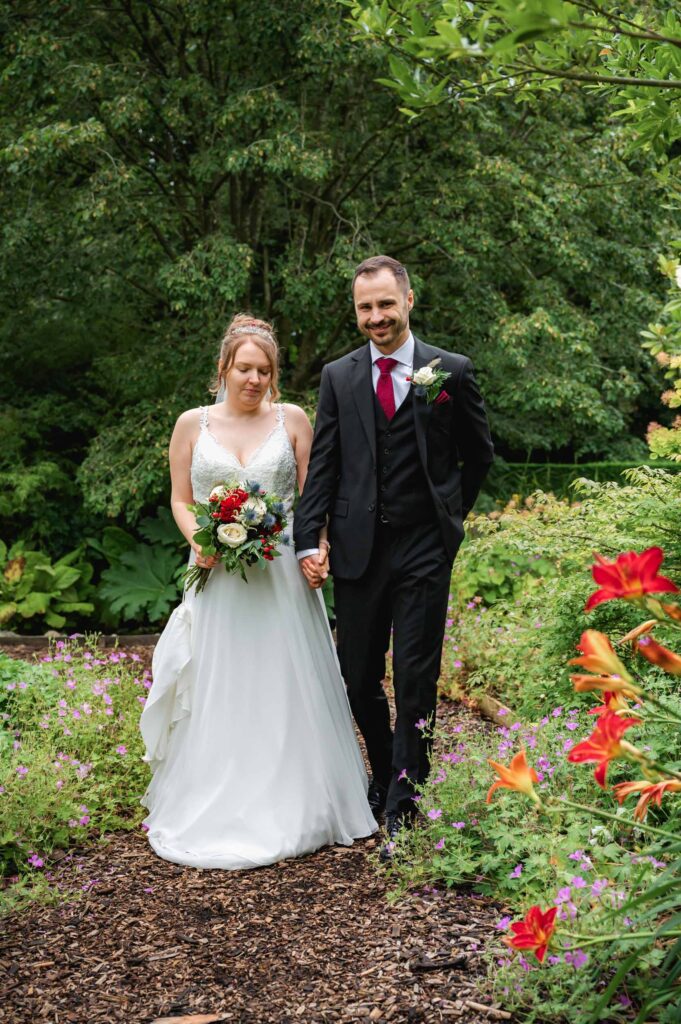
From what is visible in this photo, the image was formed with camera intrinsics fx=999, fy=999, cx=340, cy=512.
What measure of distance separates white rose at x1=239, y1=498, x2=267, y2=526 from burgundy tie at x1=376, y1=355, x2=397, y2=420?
610 mm

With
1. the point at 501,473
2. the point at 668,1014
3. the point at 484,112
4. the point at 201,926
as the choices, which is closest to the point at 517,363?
the point at 484,112

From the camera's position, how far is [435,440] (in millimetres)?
→ 3725

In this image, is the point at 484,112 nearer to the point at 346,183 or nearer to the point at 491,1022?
the point at 346,183

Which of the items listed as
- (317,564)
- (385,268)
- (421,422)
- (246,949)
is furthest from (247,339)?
(246,949)

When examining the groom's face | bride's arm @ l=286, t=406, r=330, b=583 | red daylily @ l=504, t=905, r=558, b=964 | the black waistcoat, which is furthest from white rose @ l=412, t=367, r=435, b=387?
red daylily @ l=504, t=905, r=558, b=964

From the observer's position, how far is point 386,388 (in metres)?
3.76

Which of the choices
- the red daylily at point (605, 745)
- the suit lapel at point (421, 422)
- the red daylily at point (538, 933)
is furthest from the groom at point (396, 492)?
the red daylily at point (605, 745)

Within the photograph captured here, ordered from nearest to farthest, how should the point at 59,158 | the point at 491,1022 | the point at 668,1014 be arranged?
the point at 668,1014
the point at 491,1022
the point at 59,158

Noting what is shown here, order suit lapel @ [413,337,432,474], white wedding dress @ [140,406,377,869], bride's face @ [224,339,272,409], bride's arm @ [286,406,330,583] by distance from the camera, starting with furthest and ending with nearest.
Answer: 1. bride's arm @ [286,406,330,583]
2. bride's face @ [224,339,272,409]
3. white wedding dress @ [140,406,377,869]
4. suit lapel @ [413,337,432,474]

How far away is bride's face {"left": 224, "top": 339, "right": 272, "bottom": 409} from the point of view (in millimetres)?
4020

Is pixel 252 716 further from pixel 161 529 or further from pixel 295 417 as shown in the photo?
pixel 161 529

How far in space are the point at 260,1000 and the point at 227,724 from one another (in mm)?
1396

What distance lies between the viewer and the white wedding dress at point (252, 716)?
3.88m

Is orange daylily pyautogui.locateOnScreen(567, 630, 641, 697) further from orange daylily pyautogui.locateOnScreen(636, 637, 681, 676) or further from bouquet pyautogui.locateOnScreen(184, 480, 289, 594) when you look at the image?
bouquet pyautogui.locateOnScreen(184, 480, 289, 594)
